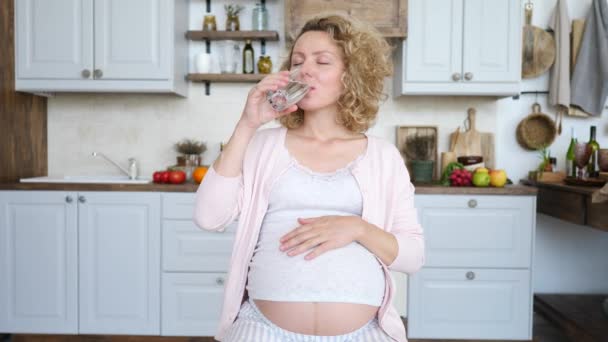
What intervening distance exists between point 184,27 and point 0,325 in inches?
79.0

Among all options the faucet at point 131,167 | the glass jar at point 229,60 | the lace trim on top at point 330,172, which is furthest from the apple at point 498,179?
the faucet at point 131,167

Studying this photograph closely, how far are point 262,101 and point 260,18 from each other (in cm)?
213

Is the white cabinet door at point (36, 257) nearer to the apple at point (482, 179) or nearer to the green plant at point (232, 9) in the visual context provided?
the green plant at point (232, 9)

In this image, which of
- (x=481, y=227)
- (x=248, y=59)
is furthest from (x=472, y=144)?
(x=248, y=59)

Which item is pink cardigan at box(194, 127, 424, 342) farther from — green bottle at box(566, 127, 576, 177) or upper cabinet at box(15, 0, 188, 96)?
green bottle at box(566, 127, 576, 177)

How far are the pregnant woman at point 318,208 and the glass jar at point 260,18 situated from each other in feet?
6.04

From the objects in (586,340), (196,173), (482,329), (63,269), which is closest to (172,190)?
(196,173)

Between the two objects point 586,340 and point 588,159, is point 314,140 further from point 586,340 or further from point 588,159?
point 588,159

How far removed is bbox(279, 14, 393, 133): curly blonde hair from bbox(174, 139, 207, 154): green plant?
1858 mm

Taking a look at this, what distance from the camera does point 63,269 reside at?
2621mm

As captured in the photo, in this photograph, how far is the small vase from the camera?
302cm

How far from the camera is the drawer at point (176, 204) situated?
103 inches

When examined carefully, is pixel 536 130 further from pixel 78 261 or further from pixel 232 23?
pixel 78 261

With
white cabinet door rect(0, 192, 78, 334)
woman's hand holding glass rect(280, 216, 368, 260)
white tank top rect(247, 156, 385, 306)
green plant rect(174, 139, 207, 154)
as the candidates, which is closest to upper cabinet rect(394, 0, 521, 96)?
green plant rect(174, 139, 207, 154)
